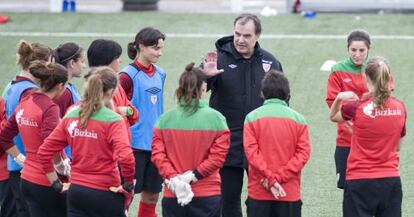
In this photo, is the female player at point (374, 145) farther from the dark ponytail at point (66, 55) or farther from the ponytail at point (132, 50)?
the dark ponytail at point (66, 55)

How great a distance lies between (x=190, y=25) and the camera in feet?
54.1

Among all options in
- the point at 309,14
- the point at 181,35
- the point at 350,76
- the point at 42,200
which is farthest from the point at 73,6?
the point at 42,200

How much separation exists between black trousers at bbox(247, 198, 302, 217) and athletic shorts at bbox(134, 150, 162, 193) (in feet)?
4.33

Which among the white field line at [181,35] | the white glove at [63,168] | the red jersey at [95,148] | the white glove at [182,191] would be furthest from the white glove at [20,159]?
the white field line at [181,35]

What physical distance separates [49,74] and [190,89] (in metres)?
0.99

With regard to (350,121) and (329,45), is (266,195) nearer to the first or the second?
(350,121)

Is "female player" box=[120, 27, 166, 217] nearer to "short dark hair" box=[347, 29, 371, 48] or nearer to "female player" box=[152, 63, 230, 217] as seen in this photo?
"female player" box=[152, 63, 230, 217]

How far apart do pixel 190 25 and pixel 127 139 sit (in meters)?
10.0

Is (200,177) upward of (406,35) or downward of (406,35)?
downward

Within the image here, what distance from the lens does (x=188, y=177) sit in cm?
678

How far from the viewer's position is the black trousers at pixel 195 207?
6879 millimetres

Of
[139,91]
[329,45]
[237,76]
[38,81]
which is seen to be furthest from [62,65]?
[329,45]

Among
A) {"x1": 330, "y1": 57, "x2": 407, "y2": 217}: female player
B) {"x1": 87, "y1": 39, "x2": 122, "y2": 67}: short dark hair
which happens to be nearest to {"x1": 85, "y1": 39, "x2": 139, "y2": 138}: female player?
{"x1": 87, "y1": 39, "x2": 122, "y2": 67}: short dark hair

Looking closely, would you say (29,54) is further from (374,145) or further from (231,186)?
(374,145)
